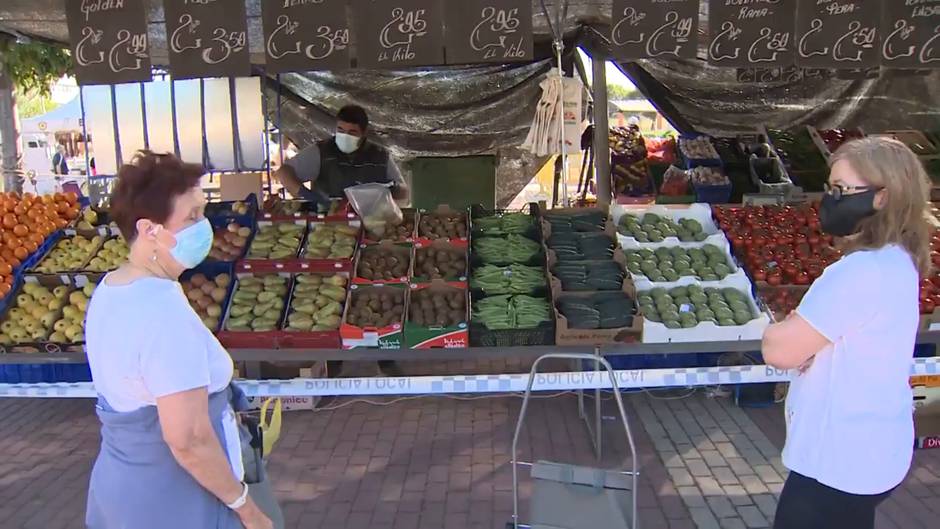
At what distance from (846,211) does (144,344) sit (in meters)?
1.94

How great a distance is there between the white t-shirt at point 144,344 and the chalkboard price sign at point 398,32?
4014 mm

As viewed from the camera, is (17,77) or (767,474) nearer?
(767,474)

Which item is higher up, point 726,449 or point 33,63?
point 33,63

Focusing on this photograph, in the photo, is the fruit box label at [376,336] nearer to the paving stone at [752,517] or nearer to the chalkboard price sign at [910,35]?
the paving stone at [752,517]

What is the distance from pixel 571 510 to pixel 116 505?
1632mm

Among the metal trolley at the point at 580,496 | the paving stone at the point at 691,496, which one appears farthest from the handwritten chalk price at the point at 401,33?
the paving stone at the point at 691,496

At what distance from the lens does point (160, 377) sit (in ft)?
5.54

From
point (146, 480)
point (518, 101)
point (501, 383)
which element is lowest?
point (501, 383)

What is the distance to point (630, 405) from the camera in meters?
5.52

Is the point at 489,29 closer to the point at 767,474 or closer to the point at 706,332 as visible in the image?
the point at 706,332

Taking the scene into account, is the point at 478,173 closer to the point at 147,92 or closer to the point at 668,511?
the point at 147,92

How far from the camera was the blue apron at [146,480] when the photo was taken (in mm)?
1817

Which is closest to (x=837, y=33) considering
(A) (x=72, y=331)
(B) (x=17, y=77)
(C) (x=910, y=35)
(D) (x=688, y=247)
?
(C) (x=910, y=35)

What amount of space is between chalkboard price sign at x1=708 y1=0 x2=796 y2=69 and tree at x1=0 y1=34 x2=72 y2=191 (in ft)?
21.1
